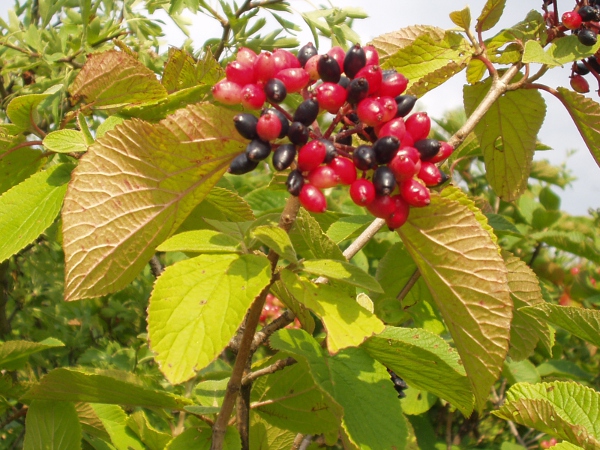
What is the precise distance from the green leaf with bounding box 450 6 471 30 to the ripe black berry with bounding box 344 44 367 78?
72 centimetres

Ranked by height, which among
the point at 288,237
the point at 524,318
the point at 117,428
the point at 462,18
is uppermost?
the point at 462,18

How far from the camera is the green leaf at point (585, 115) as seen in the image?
1562mm

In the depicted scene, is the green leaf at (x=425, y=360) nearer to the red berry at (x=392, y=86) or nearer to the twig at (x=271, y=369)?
the twig at (x=271, y=369)

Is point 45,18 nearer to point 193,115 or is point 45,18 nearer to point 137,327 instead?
point 137,327

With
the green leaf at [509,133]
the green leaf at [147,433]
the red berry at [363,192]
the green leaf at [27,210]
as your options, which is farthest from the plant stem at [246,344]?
the green leaf at [509,133]

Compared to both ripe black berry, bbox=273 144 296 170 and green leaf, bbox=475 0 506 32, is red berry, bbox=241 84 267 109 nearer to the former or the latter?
ripe black berry, bbox=273 144 296 170

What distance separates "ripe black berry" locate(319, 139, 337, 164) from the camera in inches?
36.1

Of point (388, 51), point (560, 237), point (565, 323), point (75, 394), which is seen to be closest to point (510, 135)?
point (388, 51)

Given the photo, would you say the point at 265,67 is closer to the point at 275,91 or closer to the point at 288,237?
the point at 275,91

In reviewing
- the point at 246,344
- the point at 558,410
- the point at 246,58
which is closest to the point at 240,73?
the point at 246,58

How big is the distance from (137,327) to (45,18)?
1.43m

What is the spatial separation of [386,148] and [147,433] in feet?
3.44

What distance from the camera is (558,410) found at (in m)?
1.43

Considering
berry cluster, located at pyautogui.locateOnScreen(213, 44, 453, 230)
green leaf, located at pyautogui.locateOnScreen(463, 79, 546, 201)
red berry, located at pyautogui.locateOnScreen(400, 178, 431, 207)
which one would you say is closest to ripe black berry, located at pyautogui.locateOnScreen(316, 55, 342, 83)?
berry cluster, located at pyautogui.locateOnScreen(213, 44, 453, 230)
